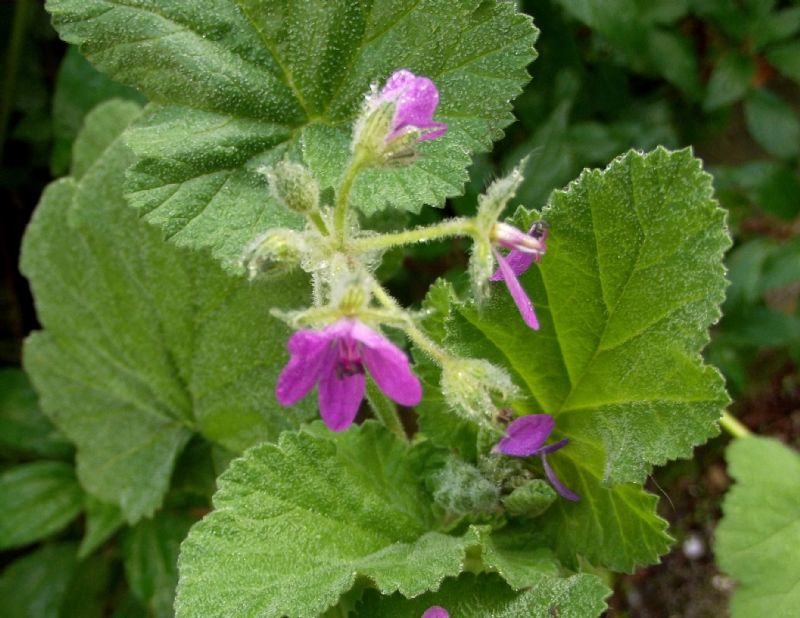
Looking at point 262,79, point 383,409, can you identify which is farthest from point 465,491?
point 262,79

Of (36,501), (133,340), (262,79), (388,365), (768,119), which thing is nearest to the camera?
(388,365)

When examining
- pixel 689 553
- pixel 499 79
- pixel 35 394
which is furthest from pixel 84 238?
pixel 689 553

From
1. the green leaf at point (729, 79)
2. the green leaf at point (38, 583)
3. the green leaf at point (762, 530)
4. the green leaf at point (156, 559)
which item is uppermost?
the green leaf at point (729, 79)

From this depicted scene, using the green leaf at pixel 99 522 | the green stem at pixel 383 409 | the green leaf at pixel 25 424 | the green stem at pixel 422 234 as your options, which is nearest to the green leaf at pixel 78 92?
the green leaf at pixel 25 424

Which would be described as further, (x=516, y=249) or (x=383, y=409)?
(x=383, y=409)

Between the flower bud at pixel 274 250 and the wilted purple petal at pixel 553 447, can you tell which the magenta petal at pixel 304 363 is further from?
the wilted purple petal at pixel 553 447

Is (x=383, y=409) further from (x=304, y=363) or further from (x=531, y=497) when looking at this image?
(x=304, y=363)

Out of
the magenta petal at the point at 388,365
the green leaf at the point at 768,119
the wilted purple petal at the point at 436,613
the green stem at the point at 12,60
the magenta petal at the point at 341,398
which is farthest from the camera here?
the green leaf at the point at 768,119
